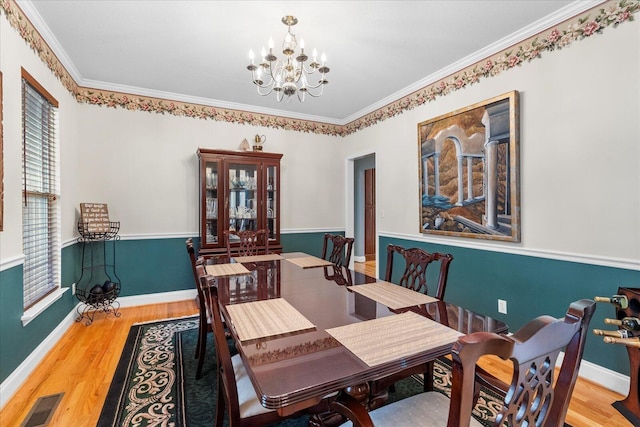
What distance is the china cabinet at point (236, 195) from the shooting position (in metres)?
3.84

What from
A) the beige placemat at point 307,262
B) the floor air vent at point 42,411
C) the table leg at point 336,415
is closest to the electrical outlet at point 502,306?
the beige placemat at point 307,262

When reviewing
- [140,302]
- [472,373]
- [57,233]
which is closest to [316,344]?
[472,373]

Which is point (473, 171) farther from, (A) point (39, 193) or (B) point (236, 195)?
(A) point (39, 193)

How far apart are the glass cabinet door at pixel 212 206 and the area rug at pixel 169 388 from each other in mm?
1380

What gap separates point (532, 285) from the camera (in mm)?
2498

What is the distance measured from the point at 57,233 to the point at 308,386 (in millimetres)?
3169

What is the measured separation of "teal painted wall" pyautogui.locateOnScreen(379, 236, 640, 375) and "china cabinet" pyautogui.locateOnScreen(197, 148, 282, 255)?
2.14 m

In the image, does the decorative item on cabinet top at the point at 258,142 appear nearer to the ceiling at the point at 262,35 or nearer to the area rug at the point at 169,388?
the ceiling at the point at 262,35

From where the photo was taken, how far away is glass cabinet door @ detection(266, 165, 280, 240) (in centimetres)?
424

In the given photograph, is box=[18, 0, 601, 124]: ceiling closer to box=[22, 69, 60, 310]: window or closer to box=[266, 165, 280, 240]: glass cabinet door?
box=[22, 69, 60, 310]: window

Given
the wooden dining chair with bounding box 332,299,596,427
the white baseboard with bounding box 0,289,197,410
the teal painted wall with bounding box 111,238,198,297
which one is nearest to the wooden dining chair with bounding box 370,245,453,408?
the wooden dining chair with bounding box 332,299,596,427

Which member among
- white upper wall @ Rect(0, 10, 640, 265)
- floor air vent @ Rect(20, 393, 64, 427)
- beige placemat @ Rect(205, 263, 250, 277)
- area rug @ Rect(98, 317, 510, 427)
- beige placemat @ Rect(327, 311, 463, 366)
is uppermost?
white upper wall @ Rect(0, 10, 640, 265)

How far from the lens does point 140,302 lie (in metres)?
3.78

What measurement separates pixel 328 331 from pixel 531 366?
2.27ft
